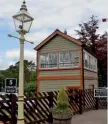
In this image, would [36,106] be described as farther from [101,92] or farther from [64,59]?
[64,59]

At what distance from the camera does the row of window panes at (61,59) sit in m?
19.5

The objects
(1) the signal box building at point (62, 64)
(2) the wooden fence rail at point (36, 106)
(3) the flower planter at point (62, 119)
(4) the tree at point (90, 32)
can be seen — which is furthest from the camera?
(4) the tree at point (90, 32)

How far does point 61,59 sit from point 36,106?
423 inches

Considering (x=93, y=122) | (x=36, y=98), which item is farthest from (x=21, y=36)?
(x=93, y=122)

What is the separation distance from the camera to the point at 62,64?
65.8 feet

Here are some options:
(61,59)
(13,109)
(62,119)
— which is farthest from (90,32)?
(13,109)

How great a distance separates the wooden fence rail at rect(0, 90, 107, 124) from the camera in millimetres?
8164

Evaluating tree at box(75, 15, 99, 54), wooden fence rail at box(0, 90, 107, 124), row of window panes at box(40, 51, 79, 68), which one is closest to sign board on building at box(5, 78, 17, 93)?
wooden fence rail at box(0, 90, 107, 124)

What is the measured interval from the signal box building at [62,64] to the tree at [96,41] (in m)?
9.02

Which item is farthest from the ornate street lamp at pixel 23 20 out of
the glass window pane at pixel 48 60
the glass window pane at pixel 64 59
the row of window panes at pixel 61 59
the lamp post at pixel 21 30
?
the glass window pane at pixel 48 60

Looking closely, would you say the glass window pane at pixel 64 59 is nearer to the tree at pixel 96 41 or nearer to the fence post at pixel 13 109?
the tree at pixel 96 41

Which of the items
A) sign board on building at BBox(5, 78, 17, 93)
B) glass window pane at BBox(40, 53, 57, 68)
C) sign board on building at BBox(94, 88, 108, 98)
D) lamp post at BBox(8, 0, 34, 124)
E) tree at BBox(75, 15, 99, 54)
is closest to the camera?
lamp post at BBox(8, 0, 34, 124)

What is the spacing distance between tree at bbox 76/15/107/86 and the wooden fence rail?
15.4 m

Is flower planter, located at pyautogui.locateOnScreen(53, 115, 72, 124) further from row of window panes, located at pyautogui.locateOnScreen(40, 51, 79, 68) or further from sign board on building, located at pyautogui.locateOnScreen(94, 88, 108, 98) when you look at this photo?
row of window panes, located at pyautogui.locateOnScreen(40, 51, 79, 68)
